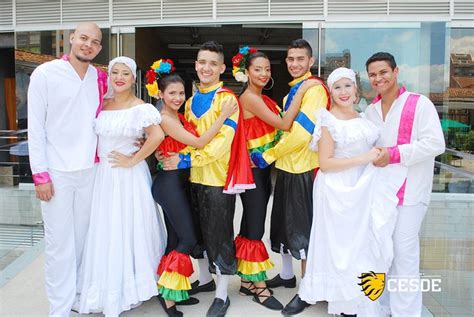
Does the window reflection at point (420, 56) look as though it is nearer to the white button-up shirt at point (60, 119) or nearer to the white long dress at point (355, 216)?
the white long dress at point (355, 216)

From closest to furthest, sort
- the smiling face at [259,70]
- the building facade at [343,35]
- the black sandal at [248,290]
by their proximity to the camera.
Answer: the smiling face at [259,70] → the black sandal at [248,290] → the building facade at [343,35]

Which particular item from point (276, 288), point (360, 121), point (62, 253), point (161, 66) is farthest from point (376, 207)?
point (62, 253)

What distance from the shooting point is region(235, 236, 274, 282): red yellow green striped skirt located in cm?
301

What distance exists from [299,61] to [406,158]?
99 centimetres

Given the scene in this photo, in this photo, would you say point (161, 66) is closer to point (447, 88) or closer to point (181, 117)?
point (181, 117)

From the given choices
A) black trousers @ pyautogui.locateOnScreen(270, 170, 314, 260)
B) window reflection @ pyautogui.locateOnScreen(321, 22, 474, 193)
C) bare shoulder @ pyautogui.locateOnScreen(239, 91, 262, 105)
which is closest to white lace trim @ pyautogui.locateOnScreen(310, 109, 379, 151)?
black trousers @ pyautogui.locateOnScreen(270, 170, 314, 260)

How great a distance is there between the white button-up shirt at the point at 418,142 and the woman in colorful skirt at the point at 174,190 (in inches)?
39.7

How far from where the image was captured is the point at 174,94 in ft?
9.32

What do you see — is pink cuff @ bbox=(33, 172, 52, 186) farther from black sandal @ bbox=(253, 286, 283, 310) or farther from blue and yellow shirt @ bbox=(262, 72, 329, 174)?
black sandal @ bbox=(253, 286, 283, 310)

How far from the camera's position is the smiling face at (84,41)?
8.87 ft

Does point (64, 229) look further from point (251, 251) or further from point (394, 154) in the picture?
point (394, 154)

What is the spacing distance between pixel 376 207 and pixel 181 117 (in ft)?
4.71

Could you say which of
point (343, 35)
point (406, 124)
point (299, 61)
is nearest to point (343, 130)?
point (406, 124)

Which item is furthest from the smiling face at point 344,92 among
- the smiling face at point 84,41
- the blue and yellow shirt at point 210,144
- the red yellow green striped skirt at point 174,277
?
the smiling face at point 84,41
